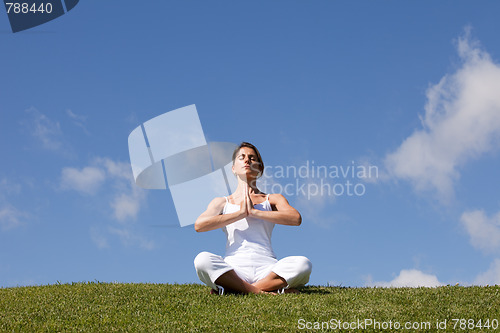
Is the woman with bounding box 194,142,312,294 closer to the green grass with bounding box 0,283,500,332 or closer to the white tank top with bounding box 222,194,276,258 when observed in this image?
the white tank top with bounding box 222,194,276,258

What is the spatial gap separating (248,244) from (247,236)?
138 millimetres

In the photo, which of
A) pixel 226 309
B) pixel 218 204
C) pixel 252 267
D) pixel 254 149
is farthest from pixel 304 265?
pixel 254 149

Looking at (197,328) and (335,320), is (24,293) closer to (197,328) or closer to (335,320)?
(197,328)

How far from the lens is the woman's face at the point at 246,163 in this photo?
356 inches

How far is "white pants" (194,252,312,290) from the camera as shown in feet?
27.0

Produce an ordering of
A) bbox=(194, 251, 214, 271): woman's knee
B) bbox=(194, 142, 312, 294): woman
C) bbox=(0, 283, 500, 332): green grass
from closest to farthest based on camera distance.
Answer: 1. bbox=(0, 283, 500, 332): green grass
2. bbox=(194, 251, 214, 271): woman's knee
3. bbox=(194, 142, 312, 294): woman

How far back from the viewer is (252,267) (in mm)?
8609

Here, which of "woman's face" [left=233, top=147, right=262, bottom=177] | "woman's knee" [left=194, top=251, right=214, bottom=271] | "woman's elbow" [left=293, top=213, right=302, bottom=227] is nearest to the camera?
"woman's knee" [left=194, top=251, right=214, bottom=271]

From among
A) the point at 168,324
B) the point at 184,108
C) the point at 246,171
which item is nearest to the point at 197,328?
the point at 168,324

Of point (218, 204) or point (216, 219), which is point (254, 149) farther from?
point (216, 219)

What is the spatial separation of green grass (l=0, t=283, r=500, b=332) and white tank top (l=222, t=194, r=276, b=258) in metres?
0.80

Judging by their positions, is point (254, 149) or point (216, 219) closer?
point (216, 219)

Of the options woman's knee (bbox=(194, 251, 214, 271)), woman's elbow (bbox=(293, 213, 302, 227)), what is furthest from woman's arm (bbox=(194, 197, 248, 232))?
woman's elbow (bbox=(293, 213, 302, 227))

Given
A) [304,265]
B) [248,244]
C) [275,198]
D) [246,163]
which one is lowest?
[304,265]
